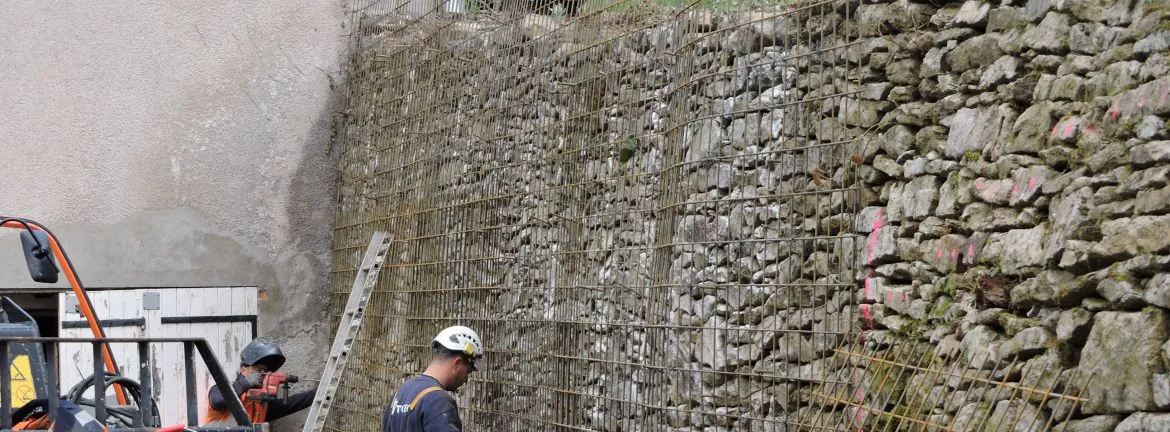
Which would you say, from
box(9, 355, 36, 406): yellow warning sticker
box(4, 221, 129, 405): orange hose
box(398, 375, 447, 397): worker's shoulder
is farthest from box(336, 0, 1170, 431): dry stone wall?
box(9, 355, 36, 406): yellow warning sticker

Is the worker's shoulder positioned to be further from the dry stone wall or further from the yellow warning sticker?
the yellow warning sticker

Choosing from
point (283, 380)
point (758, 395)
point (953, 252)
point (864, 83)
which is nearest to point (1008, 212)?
point (953, 252)

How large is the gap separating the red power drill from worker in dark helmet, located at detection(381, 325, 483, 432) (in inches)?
122

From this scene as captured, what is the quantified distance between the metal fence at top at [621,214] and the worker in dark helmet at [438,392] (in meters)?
1.18

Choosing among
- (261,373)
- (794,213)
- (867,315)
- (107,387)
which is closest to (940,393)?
(867,315)

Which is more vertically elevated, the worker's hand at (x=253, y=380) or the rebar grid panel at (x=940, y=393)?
the rebar grid panel at (x=940, y=393)

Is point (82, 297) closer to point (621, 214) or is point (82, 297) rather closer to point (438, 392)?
point (438, 392)

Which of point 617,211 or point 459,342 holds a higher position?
point 617,211

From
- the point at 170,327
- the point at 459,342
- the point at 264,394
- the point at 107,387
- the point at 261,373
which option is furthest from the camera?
the point at 170,327

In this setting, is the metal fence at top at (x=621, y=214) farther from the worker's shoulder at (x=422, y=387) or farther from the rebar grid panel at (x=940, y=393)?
the worker's shoulder at (x=422, y=387)

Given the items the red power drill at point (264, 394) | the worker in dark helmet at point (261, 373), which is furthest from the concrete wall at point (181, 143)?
the red power drill at point (264, 394)

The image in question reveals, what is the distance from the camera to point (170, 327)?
1085 centimetres

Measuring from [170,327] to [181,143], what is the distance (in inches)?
65.7

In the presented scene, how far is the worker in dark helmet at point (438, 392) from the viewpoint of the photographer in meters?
6.04
